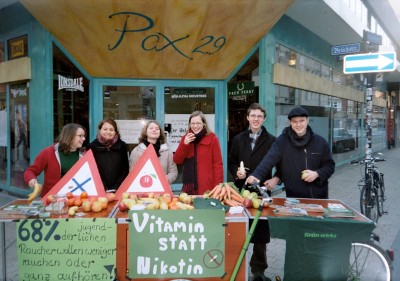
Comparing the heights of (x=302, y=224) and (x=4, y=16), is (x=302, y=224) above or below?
below

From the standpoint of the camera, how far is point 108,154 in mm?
4461

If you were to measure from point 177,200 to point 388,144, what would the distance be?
28278mm

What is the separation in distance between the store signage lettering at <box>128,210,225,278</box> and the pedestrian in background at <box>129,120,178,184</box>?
1.59 meters

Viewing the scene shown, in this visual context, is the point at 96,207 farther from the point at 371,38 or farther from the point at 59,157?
the point at 371,38

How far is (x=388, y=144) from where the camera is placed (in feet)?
90.9

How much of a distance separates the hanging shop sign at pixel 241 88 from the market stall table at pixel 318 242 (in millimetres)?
5968

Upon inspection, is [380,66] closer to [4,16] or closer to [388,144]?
[4,16]

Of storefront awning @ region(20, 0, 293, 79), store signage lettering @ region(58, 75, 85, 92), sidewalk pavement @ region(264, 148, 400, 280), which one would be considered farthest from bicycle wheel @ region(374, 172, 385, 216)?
store signage lettering @ region(58, 75, 85, 92)

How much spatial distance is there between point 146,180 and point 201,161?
1084 mm

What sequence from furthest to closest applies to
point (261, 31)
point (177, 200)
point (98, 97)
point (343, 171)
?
point (343, 171) < point (98, 97) < point (261, 31) < point (177, 200)

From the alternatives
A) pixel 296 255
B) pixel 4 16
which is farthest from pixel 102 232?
pixel 4 16

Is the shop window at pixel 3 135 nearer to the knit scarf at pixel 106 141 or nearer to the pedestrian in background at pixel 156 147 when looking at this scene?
the knit scarf at pixel 106 141

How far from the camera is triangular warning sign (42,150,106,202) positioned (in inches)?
144

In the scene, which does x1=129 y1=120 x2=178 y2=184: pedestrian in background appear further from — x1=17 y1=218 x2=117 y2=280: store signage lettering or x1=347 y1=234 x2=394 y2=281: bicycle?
x1=347 y1=234 x2=394 y2=281: bicycle
